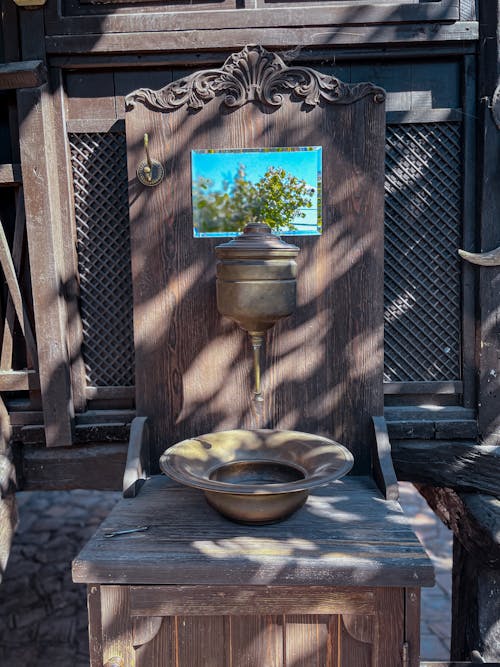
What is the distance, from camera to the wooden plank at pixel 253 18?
8.32 feet

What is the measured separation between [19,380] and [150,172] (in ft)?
4.00

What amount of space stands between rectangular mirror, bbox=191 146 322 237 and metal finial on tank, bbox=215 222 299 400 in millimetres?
242

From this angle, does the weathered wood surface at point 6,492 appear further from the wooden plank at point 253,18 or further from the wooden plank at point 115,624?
the wooden plank at point 253,18

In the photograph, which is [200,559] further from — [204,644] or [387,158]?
[387,158]

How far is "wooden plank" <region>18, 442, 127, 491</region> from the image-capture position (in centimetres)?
292

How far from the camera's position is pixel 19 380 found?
2803 millimetres

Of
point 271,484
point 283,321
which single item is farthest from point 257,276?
point 271,484

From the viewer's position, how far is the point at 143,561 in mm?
1843

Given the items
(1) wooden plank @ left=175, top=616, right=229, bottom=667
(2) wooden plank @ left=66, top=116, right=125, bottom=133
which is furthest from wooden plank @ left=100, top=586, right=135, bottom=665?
(2) wooden plank @ left=66, top=116, right=125, bottom=133

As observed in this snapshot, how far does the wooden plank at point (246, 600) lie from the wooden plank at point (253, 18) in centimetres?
228

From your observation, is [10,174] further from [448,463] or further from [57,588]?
[57,588]

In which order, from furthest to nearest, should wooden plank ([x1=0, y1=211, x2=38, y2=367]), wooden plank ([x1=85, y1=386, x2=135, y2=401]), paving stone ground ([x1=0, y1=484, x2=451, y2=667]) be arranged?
paving stone ground ([x1=0, y1=484, x2=451, y2=667]), wooden plank ([x1=85, y1=386, x2=135, y2=401]), wooden plank ([x1=0, y1=211, x2=38, y2=367])

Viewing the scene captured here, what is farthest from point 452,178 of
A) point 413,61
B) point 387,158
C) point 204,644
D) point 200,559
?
point 204,644

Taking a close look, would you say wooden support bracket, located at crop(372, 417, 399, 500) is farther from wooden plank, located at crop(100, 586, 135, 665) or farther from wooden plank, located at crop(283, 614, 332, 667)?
wooden plank, located at crop(100, 586, 135, 665)
